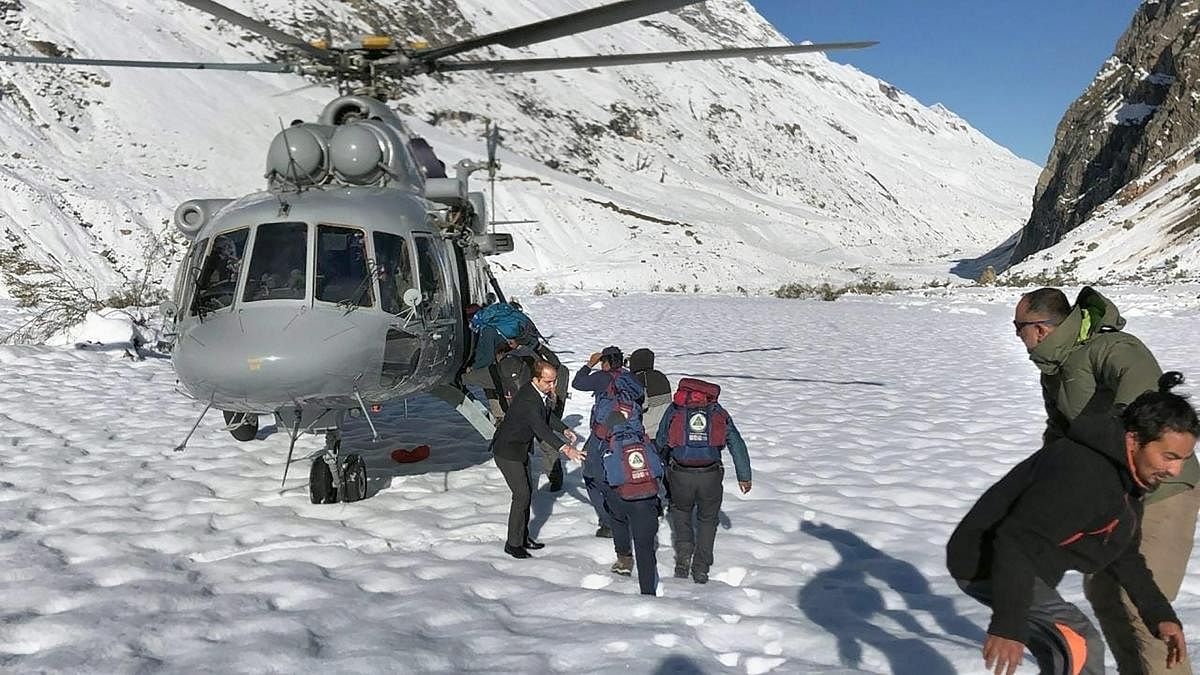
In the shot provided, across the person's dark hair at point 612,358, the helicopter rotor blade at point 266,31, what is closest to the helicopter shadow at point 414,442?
the person's dark hair at point 612,358

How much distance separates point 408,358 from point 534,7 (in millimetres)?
84463

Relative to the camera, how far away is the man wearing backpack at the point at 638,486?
14.7ft

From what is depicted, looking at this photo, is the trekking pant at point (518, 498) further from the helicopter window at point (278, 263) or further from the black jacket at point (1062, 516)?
the black jacket at point (1062, 516)

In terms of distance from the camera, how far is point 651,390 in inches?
250

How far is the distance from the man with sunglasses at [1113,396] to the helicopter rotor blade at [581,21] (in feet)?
8.22

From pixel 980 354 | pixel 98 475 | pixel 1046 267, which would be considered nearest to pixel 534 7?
pixel 1046 267

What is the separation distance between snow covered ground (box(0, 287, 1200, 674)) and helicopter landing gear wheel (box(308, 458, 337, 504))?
18cm

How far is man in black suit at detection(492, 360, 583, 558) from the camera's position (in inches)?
202

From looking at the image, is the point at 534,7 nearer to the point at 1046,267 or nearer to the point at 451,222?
the point at 1046,267

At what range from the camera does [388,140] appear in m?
7.27

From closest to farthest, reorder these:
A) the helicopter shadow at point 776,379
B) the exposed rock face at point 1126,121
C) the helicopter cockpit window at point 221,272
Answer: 1. the helicopter cockpit window at point 221,272
2. the helicopter shadow at point 776,379
3. the exposed rock face at point 1126,121

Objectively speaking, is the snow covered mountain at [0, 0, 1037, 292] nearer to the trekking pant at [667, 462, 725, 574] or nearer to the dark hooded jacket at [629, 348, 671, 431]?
the dark hooded jacket at [629, 348, 671, 431]

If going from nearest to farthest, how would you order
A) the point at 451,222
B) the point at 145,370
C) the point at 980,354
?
the point at 451,222, the point at 145,370, the point at 980,354

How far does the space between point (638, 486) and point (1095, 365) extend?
236 centimetres
